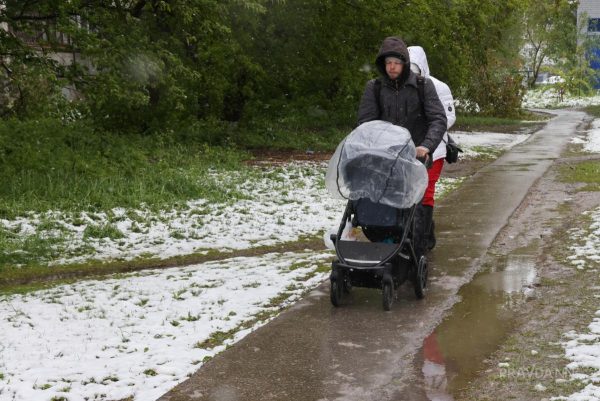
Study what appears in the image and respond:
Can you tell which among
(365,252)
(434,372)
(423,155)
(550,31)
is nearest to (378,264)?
(365,252)

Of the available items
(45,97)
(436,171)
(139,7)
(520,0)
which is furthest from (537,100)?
(436,171)

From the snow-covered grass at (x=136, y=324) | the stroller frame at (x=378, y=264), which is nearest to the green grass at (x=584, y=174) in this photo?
the snow-covered grass at (x=136, y=324)

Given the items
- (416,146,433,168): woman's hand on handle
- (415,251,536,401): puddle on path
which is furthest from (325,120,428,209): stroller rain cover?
(415,251,536,401): puddle on path

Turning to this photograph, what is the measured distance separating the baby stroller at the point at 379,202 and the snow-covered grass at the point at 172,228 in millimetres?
3074

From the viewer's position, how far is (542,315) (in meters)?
5.77

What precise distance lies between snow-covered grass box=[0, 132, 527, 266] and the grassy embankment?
0.04 metres

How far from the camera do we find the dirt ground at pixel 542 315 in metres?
4.41

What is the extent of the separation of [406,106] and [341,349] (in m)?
2.36

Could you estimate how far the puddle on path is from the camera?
4.62 meters

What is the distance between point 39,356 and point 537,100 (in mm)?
51653

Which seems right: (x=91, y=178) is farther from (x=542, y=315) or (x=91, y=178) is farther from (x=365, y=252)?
(x=542, y=315)

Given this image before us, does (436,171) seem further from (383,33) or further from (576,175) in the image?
(383,33)

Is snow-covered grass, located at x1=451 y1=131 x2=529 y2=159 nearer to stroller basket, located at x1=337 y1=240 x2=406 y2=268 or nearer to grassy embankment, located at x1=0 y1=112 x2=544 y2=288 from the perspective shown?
grassy embankment, located at x1=0 y1=112 x2=544 y2=288

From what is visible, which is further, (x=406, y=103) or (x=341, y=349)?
(x=406, y=103)
